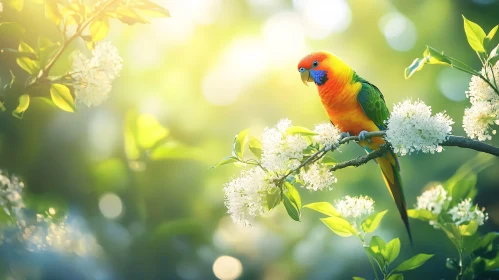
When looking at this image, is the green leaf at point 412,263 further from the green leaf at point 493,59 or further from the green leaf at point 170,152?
the green leaf at point 170,152

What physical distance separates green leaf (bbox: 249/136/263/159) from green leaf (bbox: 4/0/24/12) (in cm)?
44

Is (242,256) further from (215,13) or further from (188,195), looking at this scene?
(215,13)

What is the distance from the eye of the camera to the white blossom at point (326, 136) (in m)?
0.73

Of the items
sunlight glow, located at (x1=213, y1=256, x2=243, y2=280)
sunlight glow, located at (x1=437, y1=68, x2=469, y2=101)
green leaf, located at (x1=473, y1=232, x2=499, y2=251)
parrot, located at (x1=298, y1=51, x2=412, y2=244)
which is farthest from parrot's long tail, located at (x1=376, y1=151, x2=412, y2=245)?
sunlight glow, located at (x1=437, y1=68, x2=469, y2=101)

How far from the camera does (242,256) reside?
184 centimetres

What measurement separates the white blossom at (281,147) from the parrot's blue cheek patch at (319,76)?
1.96 feet

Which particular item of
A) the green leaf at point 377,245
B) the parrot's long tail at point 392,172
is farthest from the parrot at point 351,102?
the green leaf at point 377,245

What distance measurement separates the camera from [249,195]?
74 cm

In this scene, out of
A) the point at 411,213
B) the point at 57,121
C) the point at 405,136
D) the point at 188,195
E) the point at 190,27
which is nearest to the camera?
the point at 405,136

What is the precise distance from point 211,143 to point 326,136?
1.09 m

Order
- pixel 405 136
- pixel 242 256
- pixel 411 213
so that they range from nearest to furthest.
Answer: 1. pixel 405 136
2. pixel 411 213
3. pixel 242 256

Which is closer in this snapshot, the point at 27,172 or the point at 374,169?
the point at 27,172

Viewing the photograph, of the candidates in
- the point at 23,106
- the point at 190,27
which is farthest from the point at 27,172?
the point at 190,27

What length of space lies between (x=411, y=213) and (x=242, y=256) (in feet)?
3.40
